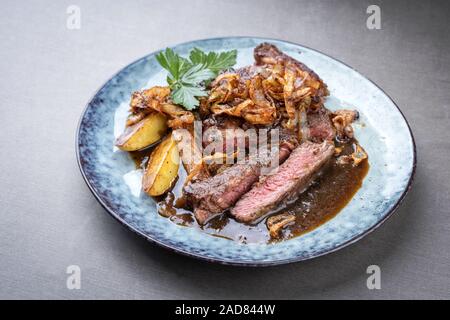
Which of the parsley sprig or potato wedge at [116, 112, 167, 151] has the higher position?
the parsley sprig

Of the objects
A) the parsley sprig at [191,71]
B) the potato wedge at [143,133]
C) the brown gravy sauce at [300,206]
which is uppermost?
the parsley sprig at [191,71]

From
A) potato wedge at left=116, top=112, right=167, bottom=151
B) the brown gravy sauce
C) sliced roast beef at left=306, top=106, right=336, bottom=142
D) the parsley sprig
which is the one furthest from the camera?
sliced roast beef at left=306, top=106, right=336, bottom=142

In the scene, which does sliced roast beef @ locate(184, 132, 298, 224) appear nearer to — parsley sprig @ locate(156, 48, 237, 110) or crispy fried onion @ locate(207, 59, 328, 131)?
crispy fried onion @ locate(207, 59, 328, 131)

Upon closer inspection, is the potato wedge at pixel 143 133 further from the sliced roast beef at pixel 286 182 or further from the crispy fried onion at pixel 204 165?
the sliced roast beef at pixel 286 182

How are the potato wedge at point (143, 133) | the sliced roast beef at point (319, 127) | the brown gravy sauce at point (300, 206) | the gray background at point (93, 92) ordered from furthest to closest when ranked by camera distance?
the sliced roast beef at point (319, 127), the potato wedge at point (143, 133), the brown gravy sauce at point (300, 206), the gray background at point (93, 92)

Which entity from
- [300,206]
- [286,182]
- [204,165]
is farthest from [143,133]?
[300,206]

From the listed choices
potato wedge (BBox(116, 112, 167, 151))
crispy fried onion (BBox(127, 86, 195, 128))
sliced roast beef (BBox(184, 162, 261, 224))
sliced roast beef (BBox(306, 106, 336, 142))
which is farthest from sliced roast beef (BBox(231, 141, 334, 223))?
potato wedge (BBox(116, 112, 167, 151))

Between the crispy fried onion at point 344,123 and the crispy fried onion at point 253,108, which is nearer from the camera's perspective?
the crispy fried onion at point 253,108

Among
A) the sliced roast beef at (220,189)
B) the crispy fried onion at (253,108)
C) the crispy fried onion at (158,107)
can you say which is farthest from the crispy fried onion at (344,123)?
the crispy fried onion at (158,107)
